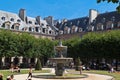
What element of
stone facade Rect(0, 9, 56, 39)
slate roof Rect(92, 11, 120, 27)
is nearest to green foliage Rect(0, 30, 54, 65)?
stone facade Rect(0, 9, 56, 39)

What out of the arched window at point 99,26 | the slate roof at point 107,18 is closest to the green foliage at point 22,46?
the arched window at point 99,26

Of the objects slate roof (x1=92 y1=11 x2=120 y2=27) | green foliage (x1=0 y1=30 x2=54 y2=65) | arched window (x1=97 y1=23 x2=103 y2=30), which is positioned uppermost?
slate roof (x1=92 y1=11 x2=120 y2=27)

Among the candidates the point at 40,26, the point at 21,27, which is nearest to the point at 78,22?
the point at 40,26

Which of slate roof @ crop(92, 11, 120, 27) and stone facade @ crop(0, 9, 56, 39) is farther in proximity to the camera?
stone facade @ crop(0, 9, 56, 39)

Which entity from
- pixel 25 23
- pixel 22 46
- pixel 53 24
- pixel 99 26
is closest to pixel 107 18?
pixel 99 26

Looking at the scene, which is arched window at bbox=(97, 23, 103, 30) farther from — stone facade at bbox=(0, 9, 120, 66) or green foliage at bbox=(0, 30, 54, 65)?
green foliage at bbox=(0, 30, 54, 65)

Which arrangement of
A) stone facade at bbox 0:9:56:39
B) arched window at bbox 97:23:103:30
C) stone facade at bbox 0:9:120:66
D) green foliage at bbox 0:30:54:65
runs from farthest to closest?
arched window at bbox 97:23:103:30 → stone facade at bbox 0:9:56:39 → stone facade at bbox 0:9:120:66 → green foliage at bbox 0:30:54:65

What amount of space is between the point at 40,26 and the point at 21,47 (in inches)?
1150

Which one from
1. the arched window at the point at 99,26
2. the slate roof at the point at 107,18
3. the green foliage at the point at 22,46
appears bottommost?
the green foliage at the point at 22,46

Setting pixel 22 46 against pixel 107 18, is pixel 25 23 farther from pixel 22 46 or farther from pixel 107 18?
pixel 22 46

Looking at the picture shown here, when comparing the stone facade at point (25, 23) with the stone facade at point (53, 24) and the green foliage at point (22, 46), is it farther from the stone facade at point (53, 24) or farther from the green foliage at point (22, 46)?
the green foliage at point (22, 46)

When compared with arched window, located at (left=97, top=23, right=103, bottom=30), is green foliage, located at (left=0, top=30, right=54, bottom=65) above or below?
below

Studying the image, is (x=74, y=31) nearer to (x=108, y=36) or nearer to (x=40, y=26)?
(x=40, y=26)

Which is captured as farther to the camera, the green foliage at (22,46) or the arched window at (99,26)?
the arched window at (99,26)
